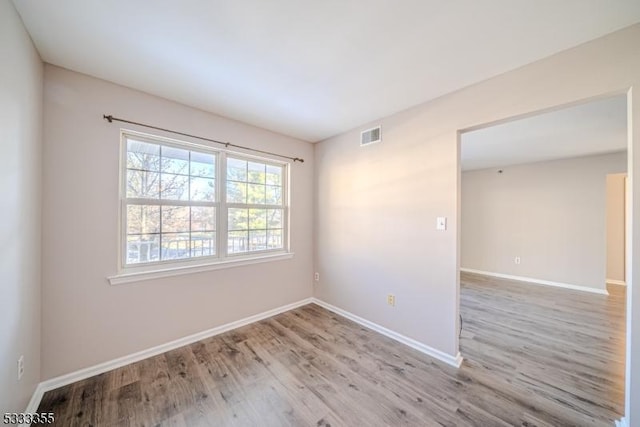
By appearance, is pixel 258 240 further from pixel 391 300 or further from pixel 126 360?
pixel 391 300

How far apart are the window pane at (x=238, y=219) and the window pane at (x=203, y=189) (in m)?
0.29

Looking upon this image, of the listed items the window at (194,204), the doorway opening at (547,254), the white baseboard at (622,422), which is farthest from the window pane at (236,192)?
the white baseboard at (622,422)

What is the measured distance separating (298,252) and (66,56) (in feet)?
9.65

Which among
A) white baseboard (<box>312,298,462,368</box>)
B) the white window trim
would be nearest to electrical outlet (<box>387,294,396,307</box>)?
white baseboard (<box>312,298,462,368</box>)

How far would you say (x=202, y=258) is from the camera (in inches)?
102

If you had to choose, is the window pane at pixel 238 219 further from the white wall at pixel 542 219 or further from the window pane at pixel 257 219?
the white wall at pixel 542 219

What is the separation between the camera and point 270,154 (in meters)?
3.11

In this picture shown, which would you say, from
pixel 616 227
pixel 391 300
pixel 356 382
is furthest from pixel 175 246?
pixel 616 227

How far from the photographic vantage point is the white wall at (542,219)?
4.20 m

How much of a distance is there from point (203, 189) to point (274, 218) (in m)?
1.02

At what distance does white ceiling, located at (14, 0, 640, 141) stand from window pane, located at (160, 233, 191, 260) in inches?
55.5

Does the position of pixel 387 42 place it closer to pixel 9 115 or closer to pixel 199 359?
pixel 9 115

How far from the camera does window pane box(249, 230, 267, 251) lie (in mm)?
3027

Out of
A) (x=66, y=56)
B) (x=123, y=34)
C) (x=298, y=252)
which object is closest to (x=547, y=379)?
(x=298, y=252)
